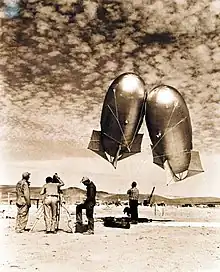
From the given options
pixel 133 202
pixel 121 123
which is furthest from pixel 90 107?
pixel 133 202

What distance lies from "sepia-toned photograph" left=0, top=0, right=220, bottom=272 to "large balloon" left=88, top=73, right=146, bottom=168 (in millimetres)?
55

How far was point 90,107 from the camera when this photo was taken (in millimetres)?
3285

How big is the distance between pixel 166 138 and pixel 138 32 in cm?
131

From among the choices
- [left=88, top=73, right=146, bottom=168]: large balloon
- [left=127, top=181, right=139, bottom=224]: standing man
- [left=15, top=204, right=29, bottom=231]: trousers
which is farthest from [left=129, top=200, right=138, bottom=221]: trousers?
[left=15, top=204, right=29, bottom=231]: trousers

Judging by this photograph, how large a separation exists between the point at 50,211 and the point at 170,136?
1095 millimetres

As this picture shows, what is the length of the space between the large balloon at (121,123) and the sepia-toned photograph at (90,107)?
6cm

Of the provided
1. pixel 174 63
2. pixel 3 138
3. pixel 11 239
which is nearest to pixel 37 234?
pixel 11 239

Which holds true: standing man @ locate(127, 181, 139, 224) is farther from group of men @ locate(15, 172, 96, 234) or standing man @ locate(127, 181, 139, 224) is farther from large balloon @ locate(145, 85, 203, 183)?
group of men @ locate(15, 172, 96, 234)

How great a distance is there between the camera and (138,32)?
289 centimetres

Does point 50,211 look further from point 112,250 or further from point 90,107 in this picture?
point 112,250

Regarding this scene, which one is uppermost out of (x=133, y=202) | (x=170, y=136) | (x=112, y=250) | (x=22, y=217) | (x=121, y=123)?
(x=121, y=123)

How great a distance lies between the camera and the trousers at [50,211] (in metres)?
3.57

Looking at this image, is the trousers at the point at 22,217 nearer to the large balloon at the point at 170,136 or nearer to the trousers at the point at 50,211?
the trousers at the point at 50,211

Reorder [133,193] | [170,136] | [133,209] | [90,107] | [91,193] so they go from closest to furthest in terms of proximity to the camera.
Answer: [90,107]
[91,193]
[170,136]
[133,193]
[133,209]
